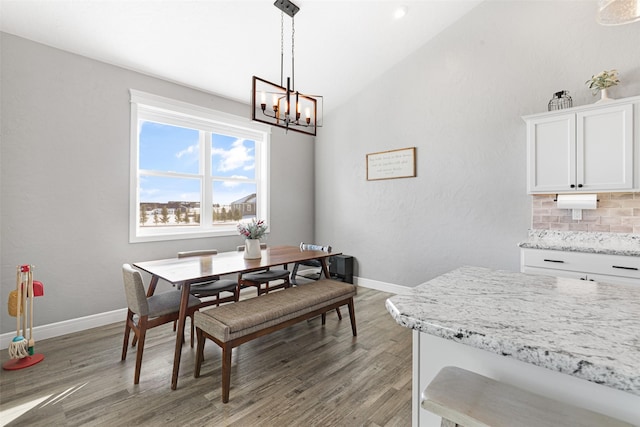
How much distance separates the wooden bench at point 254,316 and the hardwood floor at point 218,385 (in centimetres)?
21

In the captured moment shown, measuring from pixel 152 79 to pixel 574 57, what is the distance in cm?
442

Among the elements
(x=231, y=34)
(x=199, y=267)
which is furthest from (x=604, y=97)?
(x=199, y=267)

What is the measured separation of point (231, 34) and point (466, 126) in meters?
2.82

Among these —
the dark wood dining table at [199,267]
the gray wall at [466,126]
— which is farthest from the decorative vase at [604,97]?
the dark wood dining table at [199,267]

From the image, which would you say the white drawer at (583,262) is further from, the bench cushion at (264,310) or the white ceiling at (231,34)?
the white ceiling at (231,34)

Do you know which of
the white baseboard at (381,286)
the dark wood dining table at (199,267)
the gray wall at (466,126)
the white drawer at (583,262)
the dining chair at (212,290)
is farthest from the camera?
the white baseboard at (381,286)

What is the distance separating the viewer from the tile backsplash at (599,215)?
2.50 metres

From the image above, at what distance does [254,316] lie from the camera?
197cm

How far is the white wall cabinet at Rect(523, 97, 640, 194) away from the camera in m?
2.29

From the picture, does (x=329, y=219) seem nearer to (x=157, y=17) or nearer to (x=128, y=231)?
(x=128, y=231)

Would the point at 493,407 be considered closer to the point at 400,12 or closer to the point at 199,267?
the point at 199,267

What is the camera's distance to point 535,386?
0.80 meters

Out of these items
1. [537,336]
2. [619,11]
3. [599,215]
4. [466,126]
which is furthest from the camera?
A: [466,126]

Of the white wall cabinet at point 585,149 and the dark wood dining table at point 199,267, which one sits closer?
the dark wood dining table at point 199,267
